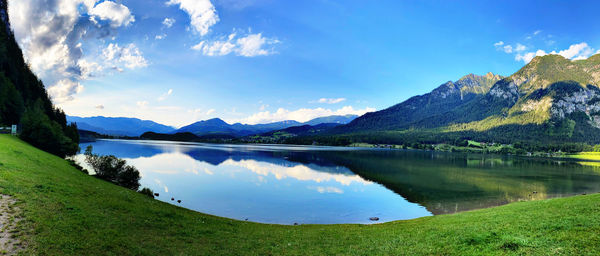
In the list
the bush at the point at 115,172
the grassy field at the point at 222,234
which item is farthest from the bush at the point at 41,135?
the grassy field at the point at 222,234

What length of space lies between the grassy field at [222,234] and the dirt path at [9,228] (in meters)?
0.36

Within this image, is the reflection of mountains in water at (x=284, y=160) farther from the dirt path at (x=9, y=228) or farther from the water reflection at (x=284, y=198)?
the dirt path at (x=9, y=228)

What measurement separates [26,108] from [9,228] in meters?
117

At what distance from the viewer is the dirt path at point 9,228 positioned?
1162 cm

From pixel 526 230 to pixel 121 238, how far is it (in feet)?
83.0

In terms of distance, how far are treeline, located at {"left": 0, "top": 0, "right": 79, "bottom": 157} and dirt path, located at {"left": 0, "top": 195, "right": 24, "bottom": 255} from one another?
59.7m

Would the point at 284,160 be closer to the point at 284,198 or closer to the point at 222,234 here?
the point at 284,198

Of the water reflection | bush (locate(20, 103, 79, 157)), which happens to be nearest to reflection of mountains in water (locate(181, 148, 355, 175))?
the water reflection

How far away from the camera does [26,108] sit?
9462 centimetres

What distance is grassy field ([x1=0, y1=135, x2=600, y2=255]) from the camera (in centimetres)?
1389

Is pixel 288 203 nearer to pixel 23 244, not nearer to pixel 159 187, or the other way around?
pixel 159 187

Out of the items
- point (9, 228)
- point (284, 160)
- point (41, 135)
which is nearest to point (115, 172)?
point (41, 135)

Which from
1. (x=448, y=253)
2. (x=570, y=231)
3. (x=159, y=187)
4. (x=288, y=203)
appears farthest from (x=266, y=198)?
(x=570, y=231)

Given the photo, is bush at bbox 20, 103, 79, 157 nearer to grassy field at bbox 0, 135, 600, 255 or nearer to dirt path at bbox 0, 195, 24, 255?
grassy field at bbox 0, 135, 600, 255
